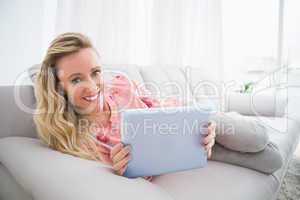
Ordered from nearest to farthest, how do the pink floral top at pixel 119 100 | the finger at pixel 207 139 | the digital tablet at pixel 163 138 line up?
1. the digital tablet at pixel 163 138
2. the finger at pixel 207 139
3. the pink floral top at pixel 119 100

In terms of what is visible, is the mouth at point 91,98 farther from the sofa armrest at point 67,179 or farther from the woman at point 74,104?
the sofa armrest at point 67,179

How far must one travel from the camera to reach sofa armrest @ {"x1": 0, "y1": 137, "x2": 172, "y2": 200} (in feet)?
1.70

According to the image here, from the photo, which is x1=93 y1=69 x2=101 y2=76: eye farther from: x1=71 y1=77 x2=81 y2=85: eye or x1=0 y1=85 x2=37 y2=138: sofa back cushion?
x1=0 y1=85 x2=37 y2=138: sofa back cushion

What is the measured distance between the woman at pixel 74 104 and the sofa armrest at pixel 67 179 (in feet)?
0.26

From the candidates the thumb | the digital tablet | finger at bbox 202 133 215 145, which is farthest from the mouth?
finger at bbox 202 133 215 145

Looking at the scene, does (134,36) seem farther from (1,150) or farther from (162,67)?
(1,150)

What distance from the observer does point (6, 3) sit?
149cm

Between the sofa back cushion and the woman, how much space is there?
93 millimetres

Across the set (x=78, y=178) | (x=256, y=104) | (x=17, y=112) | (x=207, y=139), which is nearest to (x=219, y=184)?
(x=207, y=139)

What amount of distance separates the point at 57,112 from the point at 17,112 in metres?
0.18

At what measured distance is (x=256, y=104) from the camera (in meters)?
1.84

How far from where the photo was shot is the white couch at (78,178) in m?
0.54

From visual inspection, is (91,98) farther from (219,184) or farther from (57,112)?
(219,184)

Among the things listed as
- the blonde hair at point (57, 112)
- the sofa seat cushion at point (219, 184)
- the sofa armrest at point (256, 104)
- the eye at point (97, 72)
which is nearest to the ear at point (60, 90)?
the blonde hair at point (57, 112)
